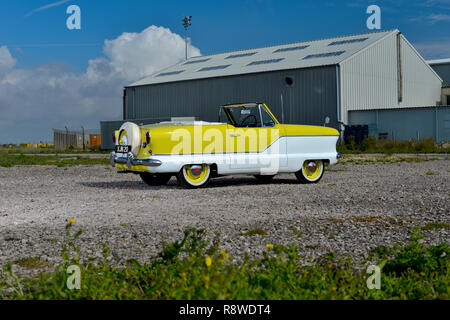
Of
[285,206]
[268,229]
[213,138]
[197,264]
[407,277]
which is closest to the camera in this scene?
[197,264]

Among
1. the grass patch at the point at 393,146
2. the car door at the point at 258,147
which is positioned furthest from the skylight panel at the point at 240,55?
the car door at the point at 258,147

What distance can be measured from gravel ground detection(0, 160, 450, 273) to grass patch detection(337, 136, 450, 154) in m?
15.9

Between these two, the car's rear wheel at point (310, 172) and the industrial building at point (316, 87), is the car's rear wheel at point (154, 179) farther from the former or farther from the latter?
the industrial building at point (316, 87)

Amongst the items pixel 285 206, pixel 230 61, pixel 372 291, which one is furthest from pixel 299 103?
pixel 372 291

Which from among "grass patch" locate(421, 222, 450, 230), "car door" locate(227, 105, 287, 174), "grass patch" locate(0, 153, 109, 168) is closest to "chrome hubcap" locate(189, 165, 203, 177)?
"car door" locate(227, 105, 287, 174)

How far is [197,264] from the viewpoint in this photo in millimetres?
3148

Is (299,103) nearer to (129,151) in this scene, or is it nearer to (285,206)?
(129,151)

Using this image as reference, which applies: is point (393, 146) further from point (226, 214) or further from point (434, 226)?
point (434, 226)

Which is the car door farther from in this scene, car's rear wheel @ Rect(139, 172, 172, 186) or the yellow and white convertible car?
car's rear wheel @ Rect(139, 172, 172, 186)

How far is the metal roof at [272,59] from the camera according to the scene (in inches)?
1341

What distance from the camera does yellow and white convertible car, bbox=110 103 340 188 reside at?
10.1m

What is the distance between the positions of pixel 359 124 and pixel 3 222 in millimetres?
27738

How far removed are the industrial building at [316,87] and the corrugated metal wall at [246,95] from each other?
61 millimetres

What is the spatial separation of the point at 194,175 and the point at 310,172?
2.84m
